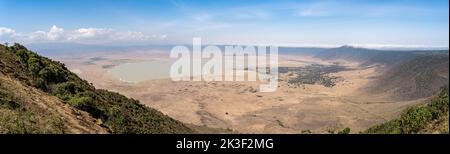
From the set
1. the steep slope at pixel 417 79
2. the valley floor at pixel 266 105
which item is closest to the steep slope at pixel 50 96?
the valley floor at pixel 266 105

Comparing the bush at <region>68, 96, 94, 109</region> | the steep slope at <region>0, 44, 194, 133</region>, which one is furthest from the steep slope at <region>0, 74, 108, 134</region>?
the bush at <region>68, 96, 94, 109</region>

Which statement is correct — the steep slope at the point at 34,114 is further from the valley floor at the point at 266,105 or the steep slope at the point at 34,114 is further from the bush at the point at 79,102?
the valley floor at the point at 266,105

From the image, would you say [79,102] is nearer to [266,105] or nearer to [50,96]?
[50,96]

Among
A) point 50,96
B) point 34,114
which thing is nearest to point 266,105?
point 50,96

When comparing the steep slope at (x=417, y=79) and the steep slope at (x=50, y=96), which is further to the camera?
the steep slope at (x=417, y=79)

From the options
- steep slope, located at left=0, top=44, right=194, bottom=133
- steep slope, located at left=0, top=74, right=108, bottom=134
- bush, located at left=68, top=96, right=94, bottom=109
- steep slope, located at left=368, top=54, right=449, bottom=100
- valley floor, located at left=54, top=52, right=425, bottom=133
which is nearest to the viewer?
steep slope, located at left=0, top=74, right=108, bottom=134

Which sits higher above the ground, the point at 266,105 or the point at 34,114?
the point at 34,114

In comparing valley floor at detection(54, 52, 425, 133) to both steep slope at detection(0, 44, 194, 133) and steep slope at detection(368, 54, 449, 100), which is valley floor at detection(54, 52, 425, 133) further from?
steep slope at detection(0, 44, 194, 133)
